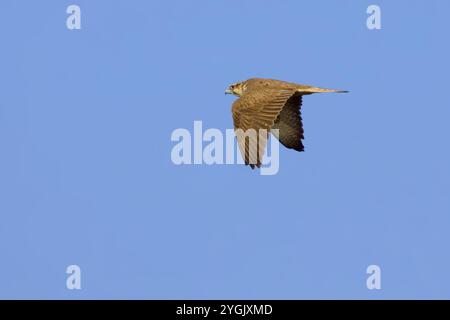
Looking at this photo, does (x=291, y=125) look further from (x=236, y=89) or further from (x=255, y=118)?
(x=255, y=118)

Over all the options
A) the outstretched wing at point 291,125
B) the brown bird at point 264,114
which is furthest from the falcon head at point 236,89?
the outstretched wing at point 291,125

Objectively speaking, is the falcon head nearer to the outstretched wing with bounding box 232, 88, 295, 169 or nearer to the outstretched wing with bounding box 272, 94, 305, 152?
the outstretched wing with bounding box 272, 94, 305, 152

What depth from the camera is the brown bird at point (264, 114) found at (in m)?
19.2

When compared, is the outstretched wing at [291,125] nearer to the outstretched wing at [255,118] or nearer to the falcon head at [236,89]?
the falcon head at [236,89]

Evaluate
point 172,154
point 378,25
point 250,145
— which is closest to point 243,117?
point 250,145

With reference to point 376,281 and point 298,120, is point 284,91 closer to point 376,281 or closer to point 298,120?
point 298,120

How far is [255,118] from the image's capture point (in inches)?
781

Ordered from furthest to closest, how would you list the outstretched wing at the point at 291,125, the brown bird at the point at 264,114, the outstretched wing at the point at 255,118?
the outstretched wing at the point at 291,125
the brown bird at the point at 264,114
the outstretched wing at the point at 255,118

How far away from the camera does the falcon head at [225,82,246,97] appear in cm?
2304

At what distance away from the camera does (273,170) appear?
69.4 feet

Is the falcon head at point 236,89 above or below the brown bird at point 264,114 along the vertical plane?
above

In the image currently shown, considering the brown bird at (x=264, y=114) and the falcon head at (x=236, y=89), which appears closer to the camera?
the brown bird at (x=264, y=114)

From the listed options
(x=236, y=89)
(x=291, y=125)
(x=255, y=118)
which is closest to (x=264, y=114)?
(x=255, y=118)
